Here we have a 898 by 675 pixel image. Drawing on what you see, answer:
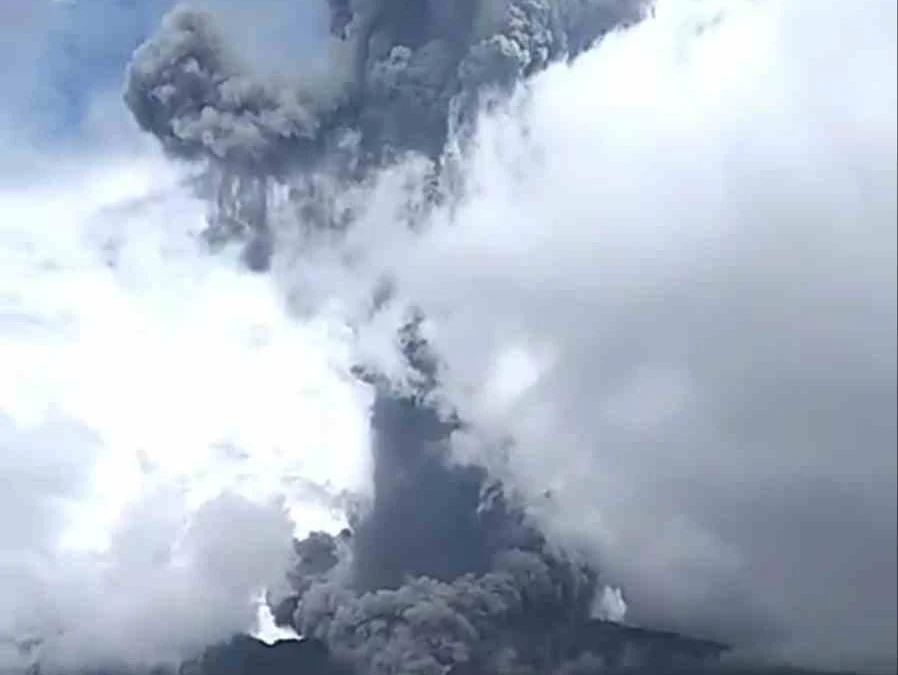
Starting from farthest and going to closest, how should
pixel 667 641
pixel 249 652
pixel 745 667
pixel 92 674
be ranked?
1. pixel 92 674
2. pixel 249 652
3. pixel 667 641
4. pixel 745 667

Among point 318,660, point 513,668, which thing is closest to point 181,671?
point 318,660

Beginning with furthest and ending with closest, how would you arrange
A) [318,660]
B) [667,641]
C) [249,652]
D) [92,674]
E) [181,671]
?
[92,674], [181,671], [249,652], [318,660], [667,641]

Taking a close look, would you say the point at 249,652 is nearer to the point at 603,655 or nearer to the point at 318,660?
the point at 318,660

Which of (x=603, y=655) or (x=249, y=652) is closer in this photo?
(x=603, y=655)

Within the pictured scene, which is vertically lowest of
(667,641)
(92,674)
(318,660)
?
(667,641)

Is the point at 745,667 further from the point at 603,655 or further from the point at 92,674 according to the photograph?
the point at 92,674

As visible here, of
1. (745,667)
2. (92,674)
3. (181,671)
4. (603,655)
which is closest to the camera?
(745,667)

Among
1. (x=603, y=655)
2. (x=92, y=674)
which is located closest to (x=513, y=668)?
(x=603, y=655)

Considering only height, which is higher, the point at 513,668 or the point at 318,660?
the point at 318,660

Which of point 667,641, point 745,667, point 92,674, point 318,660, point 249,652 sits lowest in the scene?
point 745,667
